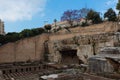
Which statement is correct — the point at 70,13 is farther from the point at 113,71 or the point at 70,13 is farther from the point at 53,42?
the point at 113,71

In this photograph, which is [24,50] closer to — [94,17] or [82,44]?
[82,44]

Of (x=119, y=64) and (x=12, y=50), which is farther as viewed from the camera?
(x=12, y=50)

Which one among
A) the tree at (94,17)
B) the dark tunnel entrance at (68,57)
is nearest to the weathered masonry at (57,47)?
the dark tunnel entrance at (68,57)

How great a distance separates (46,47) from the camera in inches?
1056

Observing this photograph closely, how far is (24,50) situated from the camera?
25.5 meters

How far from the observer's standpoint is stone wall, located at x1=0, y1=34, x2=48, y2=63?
24438 mm

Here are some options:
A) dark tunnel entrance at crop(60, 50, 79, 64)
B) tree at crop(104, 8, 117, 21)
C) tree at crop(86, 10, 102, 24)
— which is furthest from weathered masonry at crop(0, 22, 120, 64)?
tree at crop(86, 10, 102, 24)

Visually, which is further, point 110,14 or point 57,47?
point 110,14

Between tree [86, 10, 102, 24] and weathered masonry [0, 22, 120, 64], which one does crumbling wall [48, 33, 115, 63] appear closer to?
weathered masonry [0, 22, 120, 64]

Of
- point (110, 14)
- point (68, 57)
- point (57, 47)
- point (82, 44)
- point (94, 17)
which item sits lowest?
point (68, 57)

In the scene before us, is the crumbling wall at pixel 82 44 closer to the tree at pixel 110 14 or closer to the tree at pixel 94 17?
the tree at pixel 94 17

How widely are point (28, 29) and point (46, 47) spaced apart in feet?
25.0

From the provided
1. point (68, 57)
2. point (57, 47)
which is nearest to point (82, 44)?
point (68, 57)

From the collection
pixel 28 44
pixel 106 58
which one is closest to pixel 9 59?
pixel 28 44
